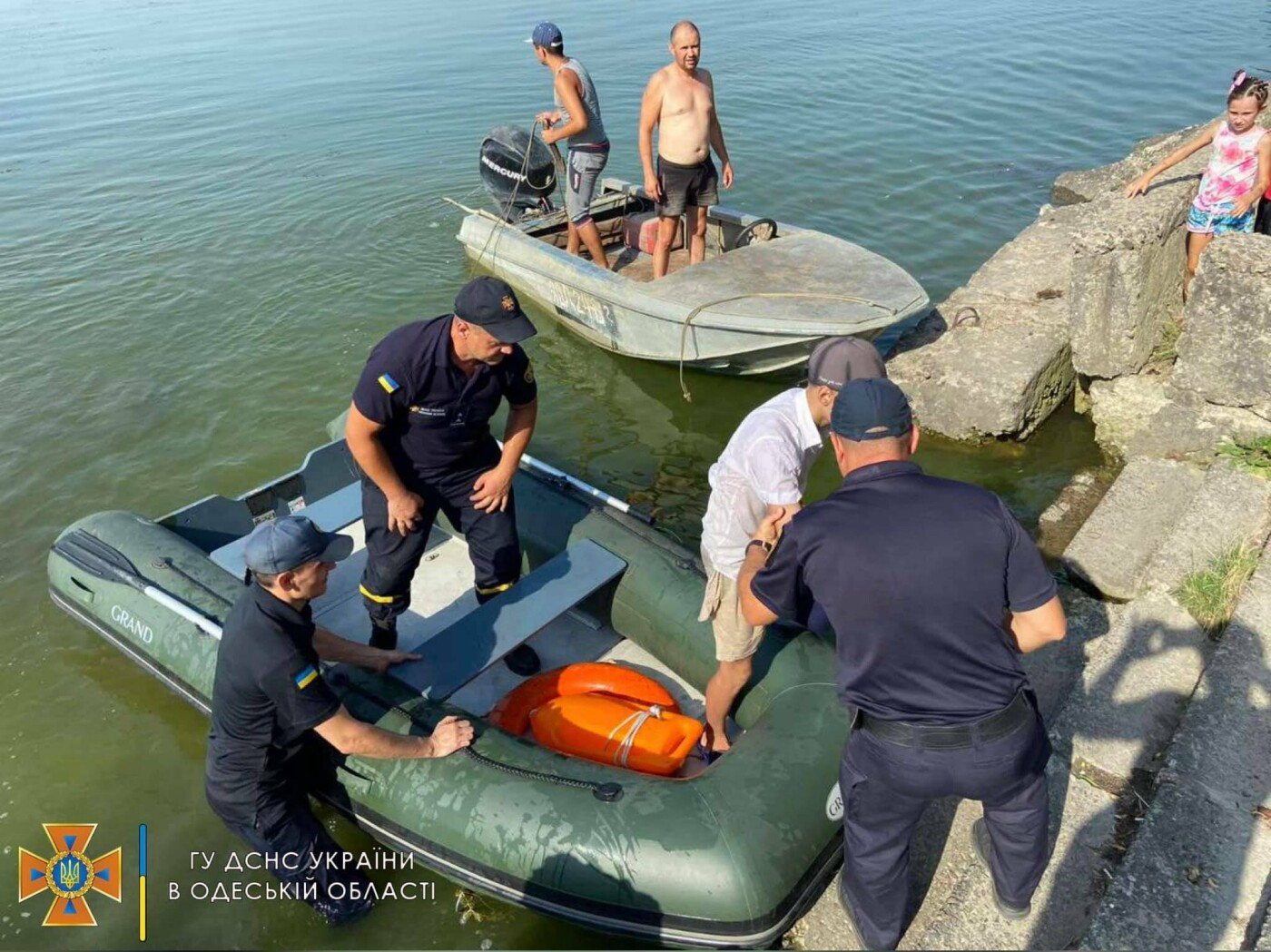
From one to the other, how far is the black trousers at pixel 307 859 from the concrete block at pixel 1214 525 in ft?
12.6

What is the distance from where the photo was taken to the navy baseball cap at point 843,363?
2.79 m

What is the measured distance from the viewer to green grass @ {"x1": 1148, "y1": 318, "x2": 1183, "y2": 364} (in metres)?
5.75

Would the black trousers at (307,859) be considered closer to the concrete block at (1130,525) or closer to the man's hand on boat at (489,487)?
the man's hand on boat at (489,487)

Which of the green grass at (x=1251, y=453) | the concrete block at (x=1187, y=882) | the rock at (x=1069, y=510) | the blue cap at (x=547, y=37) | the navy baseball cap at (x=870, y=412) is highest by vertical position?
the blue cap at (x=547, y=37)

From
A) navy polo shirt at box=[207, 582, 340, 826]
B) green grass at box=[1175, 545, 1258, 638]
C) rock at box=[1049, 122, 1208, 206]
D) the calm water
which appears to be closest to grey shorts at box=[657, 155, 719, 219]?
the calm water

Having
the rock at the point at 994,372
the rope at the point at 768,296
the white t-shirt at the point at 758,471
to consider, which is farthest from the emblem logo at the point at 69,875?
the rock at the point at 994,372

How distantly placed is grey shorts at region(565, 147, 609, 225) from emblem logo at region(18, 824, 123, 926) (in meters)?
6.09

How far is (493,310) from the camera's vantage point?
3.45 metres

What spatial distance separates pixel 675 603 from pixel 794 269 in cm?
360

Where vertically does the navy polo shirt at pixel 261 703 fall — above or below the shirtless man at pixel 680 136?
below

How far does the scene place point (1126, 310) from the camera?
A: 545cm

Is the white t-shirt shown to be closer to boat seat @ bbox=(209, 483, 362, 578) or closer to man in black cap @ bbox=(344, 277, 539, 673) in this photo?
man in black cap @ bbox=(344, 277, 539, 673)

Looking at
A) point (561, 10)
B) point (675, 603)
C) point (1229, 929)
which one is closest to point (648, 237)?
point (675, 603)

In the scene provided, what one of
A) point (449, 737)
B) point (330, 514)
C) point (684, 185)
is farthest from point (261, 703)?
point (684, 185)
